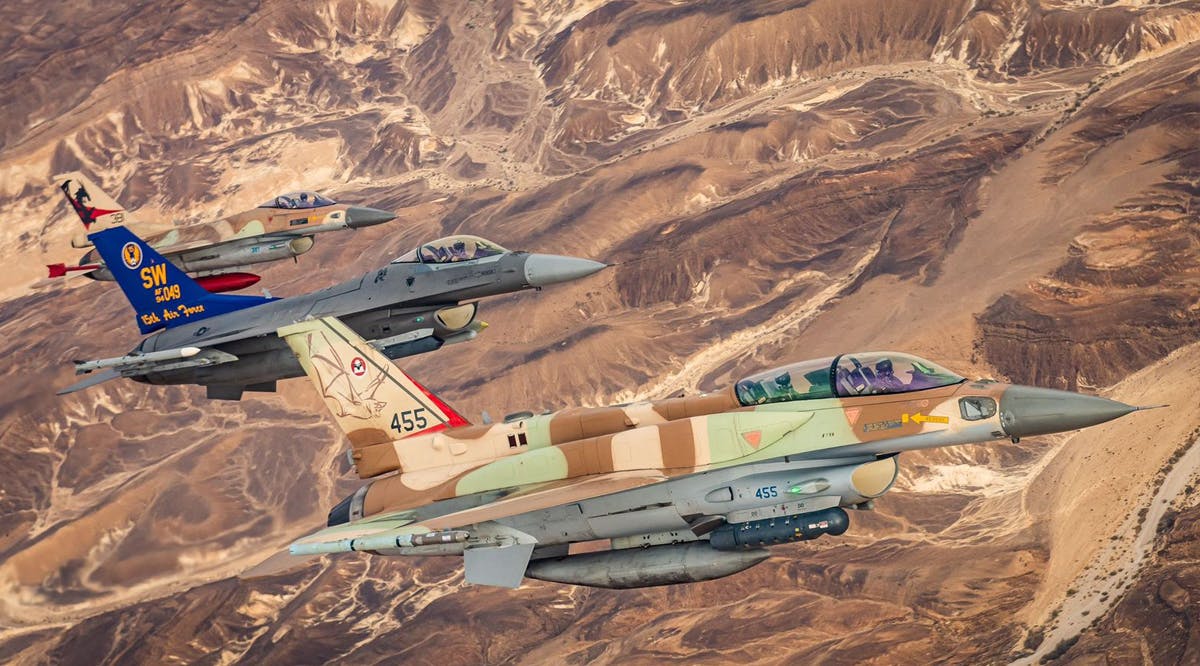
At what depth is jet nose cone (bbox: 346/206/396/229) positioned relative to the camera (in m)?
57.3

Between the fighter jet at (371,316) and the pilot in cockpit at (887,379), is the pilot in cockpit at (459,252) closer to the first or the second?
the fighter jet at (371,316)

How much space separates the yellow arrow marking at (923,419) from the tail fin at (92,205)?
1271 inches

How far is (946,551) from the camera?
66500mm

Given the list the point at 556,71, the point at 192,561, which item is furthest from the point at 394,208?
the point at 192,561

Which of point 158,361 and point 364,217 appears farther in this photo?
point 364,217

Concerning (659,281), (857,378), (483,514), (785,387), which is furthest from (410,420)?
(659,281)

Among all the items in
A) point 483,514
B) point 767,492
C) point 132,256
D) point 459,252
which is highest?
point 132,256

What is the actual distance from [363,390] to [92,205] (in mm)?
22410

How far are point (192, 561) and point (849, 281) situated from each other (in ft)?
159

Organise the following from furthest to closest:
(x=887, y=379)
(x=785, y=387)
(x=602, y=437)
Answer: (x=602, y=437) → (x=785, y=387) → (x=887, y=379)

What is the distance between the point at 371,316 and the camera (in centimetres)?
4753

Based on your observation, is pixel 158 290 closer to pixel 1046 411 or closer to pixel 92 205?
pixel 92 205

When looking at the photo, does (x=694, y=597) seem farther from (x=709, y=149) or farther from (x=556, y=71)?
(x=556, y=71)

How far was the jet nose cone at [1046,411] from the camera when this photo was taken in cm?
2989
